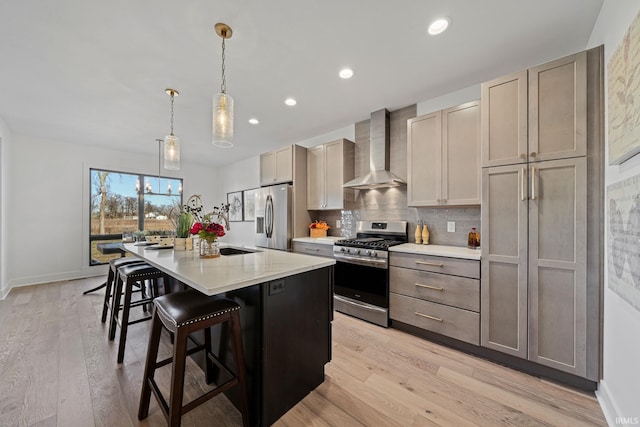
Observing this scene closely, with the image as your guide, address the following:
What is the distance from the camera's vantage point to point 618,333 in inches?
54.4

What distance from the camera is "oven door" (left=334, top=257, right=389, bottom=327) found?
2.64 metres

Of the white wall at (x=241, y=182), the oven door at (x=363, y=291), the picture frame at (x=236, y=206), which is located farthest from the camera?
the picture frame at (x=236, y=206)

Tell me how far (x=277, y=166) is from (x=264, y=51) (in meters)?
2.13

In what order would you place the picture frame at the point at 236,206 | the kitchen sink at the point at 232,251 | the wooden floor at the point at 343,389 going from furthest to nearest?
the picture frame at the point at 236,206, the kitchen sink at the point at 232,251, the wooden floor at the point at 343,389

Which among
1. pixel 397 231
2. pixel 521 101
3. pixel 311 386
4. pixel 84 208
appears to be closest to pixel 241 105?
pixel 397 231

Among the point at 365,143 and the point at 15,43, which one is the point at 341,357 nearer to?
the point at 365,143

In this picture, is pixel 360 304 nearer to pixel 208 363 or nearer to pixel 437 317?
pixel 437 317

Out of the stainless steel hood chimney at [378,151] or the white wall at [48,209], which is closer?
the stainless steel hood chimney at [378,151]

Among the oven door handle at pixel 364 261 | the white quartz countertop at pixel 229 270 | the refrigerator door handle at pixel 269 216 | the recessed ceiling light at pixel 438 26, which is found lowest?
the oven door handle at pixel 364 261

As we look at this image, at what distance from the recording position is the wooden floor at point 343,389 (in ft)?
4.74

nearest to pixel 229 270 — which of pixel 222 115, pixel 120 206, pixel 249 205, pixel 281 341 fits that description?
pixel 281 341

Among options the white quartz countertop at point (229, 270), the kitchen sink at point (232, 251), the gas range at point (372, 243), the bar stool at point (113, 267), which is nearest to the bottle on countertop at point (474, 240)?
the gas range at point (372, 243)

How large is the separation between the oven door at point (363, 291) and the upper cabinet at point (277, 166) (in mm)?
1770

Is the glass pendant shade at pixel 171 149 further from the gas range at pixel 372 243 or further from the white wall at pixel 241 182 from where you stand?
the white wall at pixel 241 182
